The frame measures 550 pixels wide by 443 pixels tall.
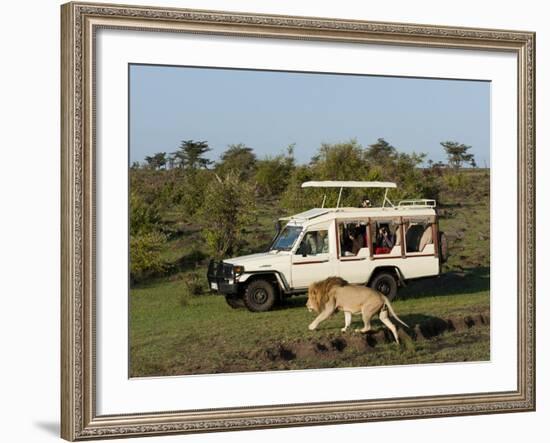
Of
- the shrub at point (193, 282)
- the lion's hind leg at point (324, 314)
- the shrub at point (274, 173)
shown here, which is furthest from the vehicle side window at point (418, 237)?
the shrub at point (193, 282)

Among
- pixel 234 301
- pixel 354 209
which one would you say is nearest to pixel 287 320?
pixel 234 301

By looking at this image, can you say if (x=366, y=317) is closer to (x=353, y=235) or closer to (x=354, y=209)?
(x=353, y=235)

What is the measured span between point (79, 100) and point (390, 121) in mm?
2749

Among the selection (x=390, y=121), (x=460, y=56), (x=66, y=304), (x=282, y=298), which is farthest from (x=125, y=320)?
(x=460, y=56)

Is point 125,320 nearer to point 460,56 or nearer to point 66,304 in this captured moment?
point 66,304

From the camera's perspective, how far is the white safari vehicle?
9977mm

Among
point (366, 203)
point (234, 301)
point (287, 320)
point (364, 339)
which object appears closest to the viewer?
point (234, 301)

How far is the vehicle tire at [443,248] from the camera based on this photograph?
10625 mm

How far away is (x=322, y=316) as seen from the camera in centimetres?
1010

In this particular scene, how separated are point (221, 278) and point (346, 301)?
110 cm

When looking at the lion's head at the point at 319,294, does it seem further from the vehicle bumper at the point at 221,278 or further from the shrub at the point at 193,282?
the shrub at the point at 193,282

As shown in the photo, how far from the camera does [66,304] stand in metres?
9.05

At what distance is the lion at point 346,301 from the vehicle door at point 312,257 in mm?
82

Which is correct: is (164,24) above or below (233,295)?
above
